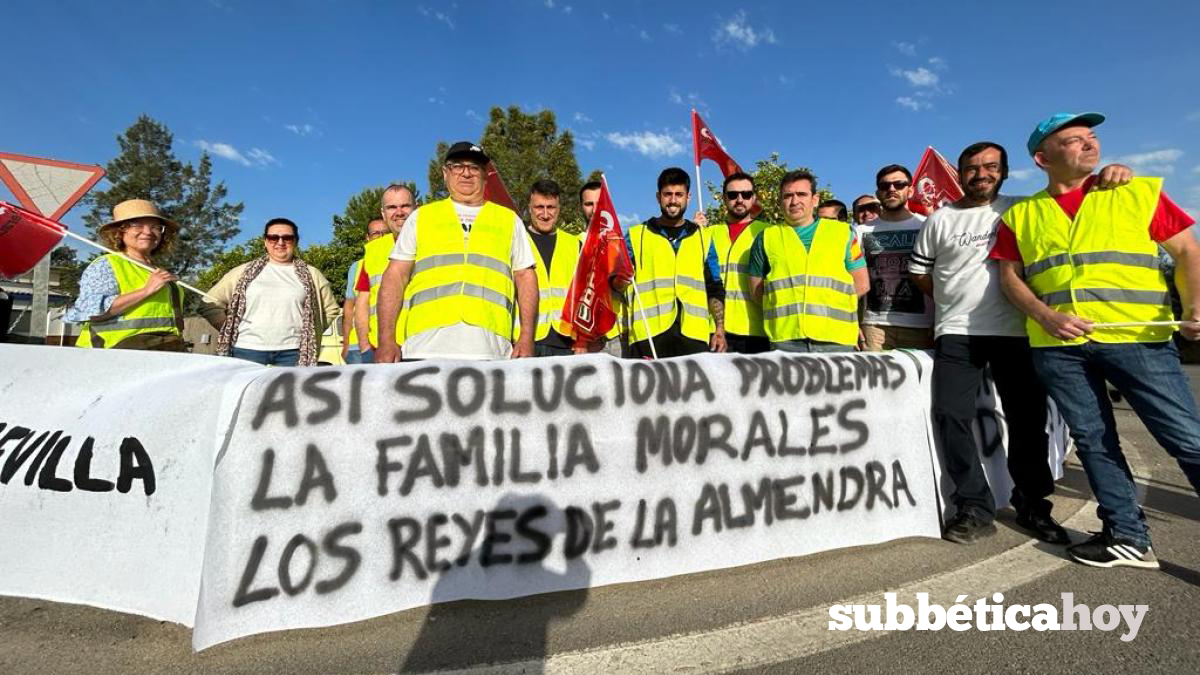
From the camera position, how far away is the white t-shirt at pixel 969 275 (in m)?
3.33

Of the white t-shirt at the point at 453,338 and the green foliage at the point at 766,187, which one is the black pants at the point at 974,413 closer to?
the white t-shirt at the point at 453,338

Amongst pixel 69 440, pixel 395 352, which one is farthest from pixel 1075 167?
pixel 69 440

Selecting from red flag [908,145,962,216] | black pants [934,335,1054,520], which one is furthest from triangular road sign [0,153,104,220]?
red flag [908,145,962,216]

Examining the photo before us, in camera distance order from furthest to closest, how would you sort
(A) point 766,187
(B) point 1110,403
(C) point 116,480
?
(A) point 766,187, (B) point 1110,403, (C) point 116,480

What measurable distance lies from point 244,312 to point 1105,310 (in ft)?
17.9

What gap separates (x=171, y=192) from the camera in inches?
1909

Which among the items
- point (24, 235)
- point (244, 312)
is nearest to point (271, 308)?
point (244, 312)

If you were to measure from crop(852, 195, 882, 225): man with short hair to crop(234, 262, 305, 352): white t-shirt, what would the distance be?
5.47m

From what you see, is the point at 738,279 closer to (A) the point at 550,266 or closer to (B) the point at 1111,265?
(A) the point at 550,266

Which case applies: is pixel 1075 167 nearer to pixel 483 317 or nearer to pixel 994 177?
pixel 994 177

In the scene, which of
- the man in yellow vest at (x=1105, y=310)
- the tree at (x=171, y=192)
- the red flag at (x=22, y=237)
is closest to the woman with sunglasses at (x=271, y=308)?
the red flag at (x=22, y=237)

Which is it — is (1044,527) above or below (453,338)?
below

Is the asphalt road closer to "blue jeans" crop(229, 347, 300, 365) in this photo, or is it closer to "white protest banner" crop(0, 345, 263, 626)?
"white protest banner" crop(0, 345, 263, 626)

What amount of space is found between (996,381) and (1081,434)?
558 millimetres
